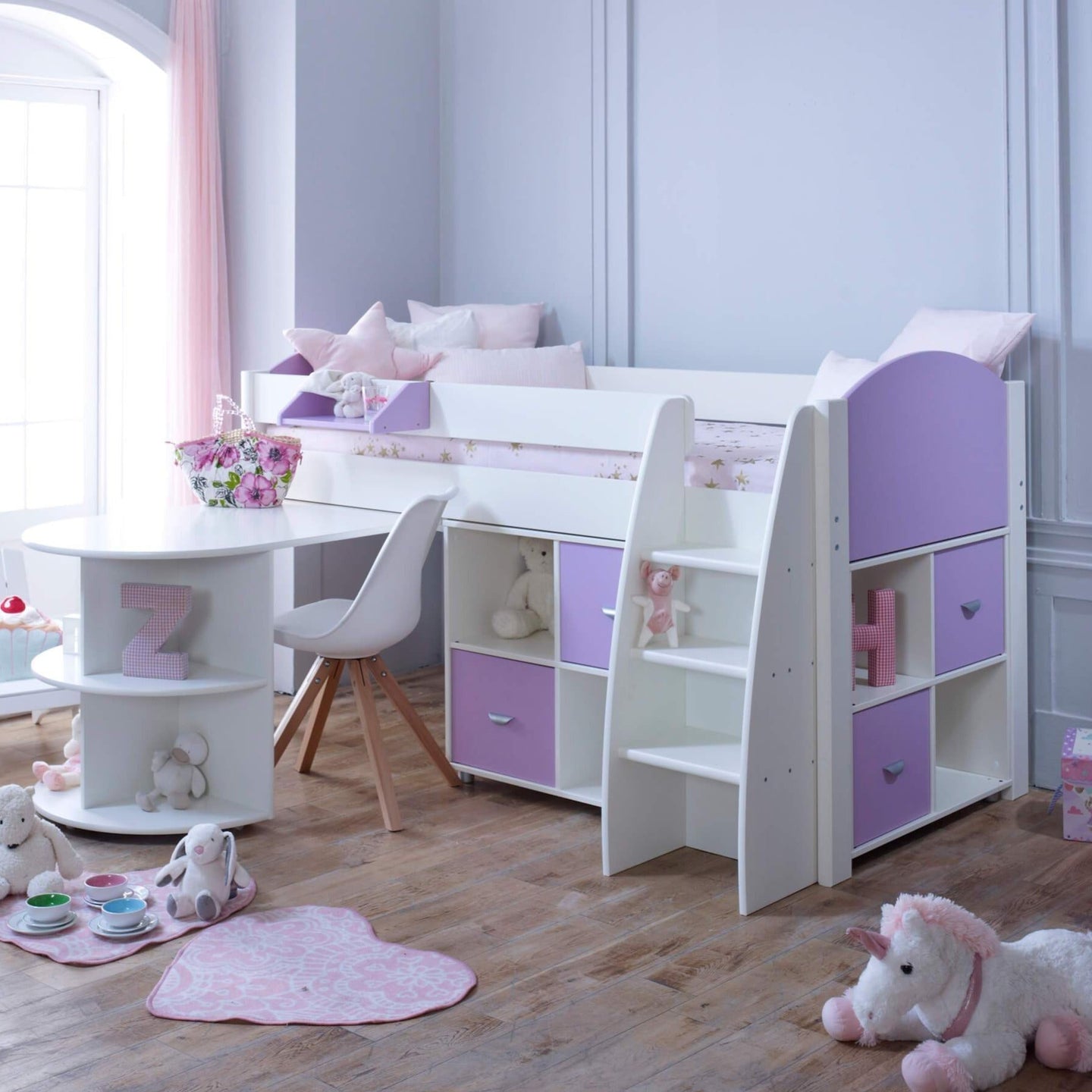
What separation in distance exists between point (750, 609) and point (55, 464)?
2392 millimetres

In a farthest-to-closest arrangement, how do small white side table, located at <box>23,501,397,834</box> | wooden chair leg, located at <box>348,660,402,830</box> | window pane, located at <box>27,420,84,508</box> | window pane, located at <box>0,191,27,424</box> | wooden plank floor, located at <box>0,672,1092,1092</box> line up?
window pane, located at <box>27,420,84,508</box>
window pane, located at <box>0,191,27,424</box>
wooden chair leg, located at <box>348,660,402,830</box>
small white side table, located at <box>23,501,397,834</box>
wooden plank floor, located at <box>0,672,1092,1092</box>

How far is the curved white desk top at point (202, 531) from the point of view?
2.72 meters

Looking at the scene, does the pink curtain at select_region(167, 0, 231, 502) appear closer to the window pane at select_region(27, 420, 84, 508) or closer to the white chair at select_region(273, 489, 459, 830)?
the window pane at select_region(27, 420, 84, 508)

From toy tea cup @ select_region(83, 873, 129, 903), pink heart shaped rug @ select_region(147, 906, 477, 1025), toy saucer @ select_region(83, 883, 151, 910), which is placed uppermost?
toy tea cup @ select_region(83, 873, 129, 903)

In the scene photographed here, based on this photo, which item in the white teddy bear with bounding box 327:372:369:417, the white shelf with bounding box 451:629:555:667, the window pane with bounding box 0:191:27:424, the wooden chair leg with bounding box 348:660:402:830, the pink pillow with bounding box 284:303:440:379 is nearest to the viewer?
the wooden chair leg with bounding box 348:660:402:830

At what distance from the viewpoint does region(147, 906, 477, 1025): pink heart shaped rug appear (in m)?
2.11

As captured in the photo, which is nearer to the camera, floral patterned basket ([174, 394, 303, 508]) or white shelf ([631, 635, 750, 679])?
white shelf ([631, 635, 750, 679])

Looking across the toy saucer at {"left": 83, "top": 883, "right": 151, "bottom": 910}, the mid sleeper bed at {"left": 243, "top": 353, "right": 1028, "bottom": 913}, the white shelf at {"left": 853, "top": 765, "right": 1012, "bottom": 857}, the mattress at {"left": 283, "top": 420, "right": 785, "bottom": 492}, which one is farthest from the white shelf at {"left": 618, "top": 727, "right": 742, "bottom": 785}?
the toy saucer at {"left": 83, "top": 883, "right": 151, "bottom": 910}

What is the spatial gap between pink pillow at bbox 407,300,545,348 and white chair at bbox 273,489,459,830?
1083mm

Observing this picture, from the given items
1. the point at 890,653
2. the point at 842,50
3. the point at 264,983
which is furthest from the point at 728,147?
the point at 264,983

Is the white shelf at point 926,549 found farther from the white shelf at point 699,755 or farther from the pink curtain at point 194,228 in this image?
the pink curtain at point 194,228

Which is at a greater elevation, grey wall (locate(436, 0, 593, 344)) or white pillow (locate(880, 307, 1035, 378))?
grey wall (locate(436, 0, 593, 344))

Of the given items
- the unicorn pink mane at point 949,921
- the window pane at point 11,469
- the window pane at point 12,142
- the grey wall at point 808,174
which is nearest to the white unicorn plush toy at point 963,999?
the unicorn pink mane at point 949,921

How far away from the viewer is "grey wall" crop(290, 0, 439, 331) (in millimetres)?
4016
